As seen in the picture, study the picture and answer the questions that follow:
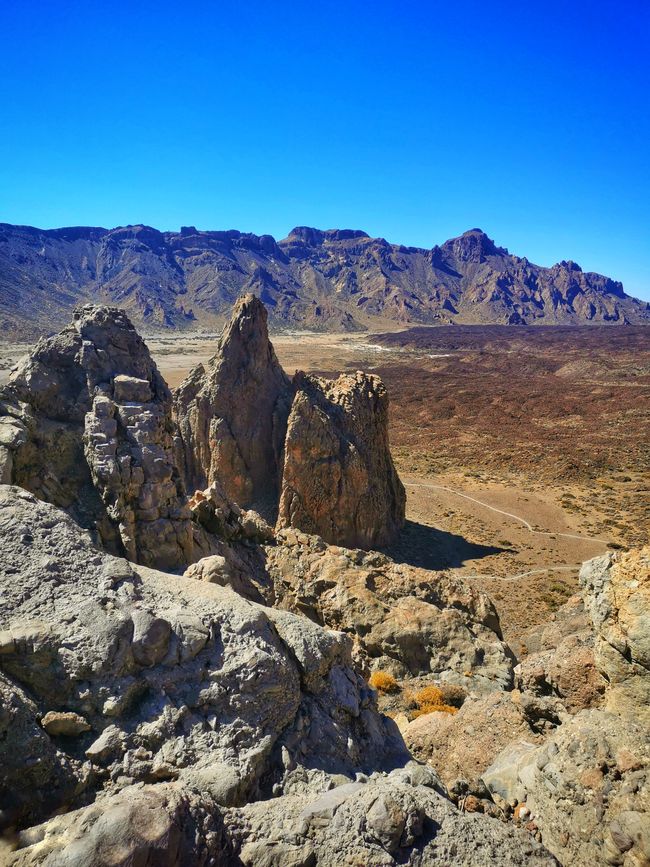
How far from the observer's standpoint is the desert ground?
987 inches

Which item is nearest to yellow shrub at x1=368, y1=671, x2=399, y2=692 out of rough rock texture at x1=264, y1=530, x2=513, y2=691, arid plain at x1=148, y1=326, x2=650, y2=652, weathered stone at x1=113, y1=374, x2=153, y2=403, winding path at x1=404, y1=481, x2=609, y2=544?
rough rock texture at x1=264, y1=530, x2=513, y2=691

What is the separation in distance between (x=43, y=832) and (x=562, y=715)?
287 inches

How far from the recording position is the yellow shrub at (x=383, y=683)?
38.7 ft

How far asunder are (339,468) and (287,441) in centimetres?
269

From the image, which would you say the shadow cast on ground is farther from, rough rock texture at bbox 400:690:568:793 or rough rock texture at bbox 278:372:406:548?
rough rock texture at bbox 400:690:568:793

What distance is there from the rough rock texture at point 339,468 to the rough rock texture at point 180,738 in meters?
16.1

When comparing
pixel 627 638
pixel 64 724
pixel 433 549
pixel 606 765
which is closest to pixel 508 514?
pixel 433 549

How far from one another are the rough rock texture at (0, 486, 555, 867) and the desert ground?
44.8 ft

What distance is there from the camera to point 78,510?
10195 mm

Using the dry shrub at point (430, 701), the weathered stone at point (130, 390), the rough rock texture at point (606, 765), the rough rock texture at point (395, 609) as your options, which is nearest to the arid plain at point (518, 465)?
the rough rock texture at point (395, 609)

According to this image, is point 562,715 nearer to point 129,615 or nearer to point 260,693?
point 260,693

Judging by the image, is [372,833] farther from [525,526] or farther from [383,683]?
[525,526]

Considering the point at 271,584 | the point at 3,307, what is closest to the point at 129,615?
the point at 271,584

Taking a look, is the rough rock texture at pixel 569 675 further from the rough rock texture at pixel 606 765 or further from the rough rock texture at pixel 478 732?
the rough rock texture at pixel 606 765
